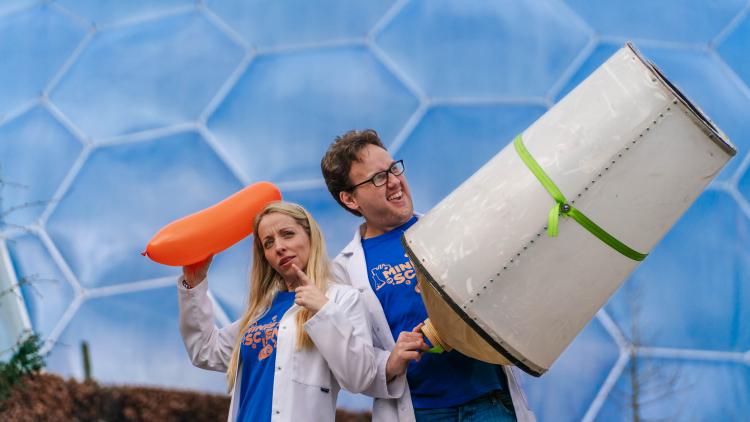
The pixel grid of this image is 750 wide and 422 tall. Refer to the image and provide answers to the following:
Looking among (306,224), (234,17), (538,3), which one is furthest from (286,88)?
(306,224)

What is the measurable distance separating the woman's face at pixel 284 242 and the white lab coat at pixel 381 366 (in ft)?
0.42

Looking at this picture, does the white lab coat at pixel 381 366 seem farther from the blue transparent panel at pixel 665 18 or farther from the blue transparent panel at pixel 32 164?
the blue transparent panel at pixel 32 164

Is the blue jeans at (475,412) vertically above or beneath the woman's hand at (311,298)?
beneath

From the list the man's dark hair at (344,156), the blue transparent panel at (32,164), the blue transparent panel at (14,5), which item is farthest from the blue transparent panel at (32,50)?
the man's dark hair at (344,156)

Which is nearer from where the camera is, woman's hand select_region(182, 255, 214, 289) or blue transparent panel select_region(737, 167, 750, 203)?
woman's hand select_region(182, 255, 214, 289)

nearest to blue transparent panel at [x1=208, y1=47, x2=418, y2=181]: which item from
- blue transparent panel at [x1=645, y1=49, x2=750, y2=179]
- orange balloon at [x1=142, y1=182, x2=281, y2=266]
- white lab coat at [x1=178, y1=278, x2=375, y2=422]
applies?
blue transparent panel at [x1=645, y1=49, x2=750, y2=179]

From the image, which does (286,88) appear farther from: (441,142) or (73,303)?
(73,303)

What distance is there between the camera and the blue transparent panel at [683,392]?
3.74m

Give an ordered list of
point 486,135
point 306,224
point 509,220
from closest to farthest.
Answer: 1. point 509,220
2. point 306,224
3. point 486,135

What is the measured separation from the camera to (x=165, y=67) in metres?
4.54

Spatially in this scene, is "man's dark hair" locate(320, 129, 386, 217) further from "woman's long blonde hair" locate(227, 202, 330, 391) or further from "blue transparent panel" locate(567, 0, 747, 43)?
"blue transparent panel" locate(567, 0, 747, 43)

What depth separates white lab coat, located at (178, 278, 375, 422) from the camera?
6.68ft

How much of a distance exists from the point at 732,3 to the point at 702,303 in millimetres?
1524

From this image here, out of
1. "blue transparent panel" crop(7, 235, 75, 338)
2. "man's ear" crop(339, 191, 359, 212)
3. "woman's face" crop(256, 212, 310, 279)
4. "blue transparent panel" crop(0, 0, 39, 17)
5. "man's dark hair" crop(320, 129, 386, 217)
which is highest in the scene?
"blue transparent panel" crop(0, 0, 39, 17)
